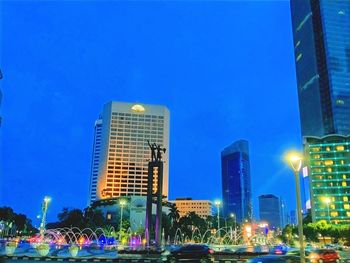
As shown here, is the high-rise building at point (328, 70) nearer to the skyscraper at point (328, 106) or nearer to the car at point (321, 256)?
the skyscraper at point (328, 106)

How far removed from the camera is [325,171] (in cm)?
15275

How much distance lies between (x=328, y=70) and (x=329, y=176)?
195 feet

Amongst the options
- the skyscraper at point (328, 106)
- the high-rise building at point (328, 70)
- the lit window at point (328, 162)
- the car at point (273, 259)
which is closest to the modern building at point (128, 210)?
the skyscraper at point (328, 106)

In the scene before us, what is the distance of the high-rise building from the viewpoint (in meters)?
178

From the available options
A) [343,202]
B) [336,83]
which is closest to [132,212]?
[343,202]

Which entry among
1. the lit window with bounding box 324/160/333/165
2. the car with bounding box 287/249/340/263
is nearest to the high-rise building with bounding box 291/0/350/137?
the lit window with bounding box 324/160/333/165

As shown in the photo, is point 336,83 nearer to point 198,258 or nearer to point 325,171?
point 325,171

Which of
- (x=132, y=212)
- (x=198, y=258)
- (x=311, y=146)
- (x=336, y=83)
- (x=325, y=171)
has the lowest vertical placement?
(x=198, y=258)

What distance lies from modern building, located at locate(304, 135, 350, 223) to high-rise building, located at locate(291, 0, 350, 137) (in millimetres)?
22804

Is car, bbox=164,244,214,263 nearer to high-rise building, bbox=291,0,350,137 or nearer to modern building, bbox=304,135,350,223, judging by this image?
modern building, bbox=304,135,350,223

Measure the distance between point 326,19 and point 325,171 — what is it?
85857mm

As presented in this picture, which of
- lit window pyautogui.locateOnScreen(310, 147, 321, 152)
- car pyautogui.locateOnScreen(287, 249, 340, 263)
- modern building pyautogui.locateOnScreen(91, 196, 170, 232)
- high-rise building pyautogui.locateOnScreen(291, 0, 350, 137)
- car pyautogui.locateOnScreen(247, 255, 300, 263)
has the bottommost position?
car pyautogui.locateOnScreen(287, 249, 340, 263)

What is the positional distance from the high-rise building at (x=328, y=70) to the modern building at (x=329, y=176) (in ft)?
74.8

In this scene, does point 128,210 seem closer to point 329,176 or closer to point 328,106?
point 329,176
